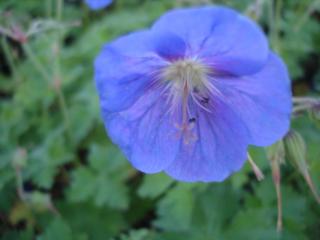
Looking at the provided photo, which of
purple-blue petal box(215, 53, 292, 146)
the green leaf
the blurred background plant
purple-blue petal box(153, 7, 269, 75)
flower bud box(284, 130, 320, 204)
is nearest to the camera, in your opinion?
purple-blue petal box(153, 7, 269, 75)

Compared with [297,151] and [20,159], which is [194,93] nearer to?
[297,151]

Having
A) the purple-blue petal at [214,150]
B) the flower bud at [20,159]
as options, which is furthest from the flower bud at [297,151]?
the flower bud at [20,159]

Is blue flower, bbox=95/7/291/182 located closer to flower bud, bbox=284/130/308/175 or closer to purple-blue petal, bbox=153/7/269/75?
purple-blue petal, bbox=153/7/269/75

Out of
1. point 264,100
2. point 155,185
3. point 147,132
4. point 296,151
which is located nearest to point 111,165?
point 155,185

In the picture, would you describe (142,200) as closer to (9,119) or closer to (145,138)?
(9,119)

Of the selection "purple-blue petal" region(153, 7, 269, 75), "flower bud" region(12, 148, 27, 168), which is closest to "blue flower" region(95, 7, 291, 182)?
"purple-blue petal" region(153, 7, 269, 75)

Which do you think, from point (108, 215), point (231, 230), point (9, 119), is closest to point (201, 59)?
point (231, 230)
